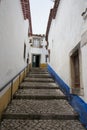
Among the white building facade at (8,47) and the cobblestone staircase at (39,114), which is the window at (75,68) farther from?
the white building facade at (8,47)

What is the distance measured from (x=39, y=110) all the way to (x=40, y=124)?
2.17 feet

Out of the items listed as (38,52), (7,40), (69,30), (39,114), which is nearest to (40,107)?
(39,114)

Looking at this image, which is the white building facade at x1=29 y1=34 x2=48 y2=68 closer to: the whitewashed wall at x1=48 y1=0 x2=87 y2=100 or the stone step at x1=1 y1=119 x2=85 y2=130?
the whitewashed wall at x1=48 y1=0 x2=87 y2=100

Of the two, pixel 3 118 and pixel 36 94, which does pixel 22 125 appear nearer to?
pixel 3 118

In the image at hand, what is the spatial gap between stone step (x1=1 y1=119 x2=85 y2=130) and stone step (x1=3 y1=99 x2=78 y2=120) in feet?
0.46

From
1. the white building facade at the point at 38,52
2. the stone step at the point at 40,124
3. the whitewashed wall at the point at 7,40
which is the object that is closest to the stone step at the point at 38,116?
the stone step at the point at 40,124

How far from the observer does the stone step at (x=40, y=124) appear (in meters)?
3.21

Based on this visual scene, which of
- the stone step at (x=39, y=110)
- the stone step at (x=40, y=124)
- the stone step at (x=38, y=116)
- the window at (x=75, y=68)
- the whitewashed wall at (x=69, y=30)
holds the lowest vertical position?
the stone step at (x=40, y=124)

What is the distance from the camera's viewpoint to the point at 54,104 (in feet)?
15.0

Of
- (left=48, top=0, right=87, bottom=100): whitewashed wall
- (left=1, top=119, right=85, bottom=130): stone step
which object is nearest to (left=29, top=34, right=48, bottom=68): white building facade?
(left=48, top=0, right=87, bottom=100): whitewashed wall

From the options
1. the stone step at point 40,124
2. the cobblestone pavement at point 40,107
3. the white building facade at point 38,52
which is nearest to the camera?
the stone step at point 40,124

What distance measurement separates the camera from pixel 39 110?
Answer: 160 inches

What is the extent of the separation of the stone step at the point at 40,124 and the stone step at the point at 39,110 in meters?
0.14

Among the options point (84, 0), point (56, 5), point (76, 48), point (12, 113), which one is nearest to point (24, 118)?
point (12, 113)
